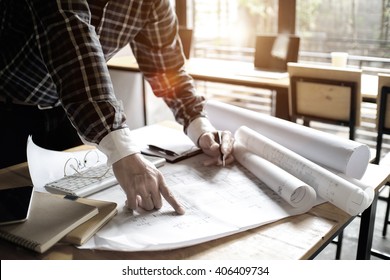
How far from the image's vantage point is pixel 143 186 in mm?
744

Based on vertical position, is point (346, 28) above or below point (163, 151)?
above

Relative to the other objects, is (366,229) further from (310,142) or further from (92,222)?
(92,222)

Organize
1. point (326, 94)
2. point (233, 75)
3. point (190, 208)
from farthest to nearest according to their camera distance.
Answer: point (233, 75)
point (326, 94)
point (190, 208)

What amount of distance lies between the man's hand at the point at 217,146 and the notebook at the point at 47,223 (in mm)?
383

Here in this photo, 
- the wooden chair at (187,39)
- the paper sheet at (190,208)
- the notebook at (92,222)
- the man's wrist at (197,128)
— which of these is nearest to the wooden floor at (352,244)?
the man's wrist at (197,128)

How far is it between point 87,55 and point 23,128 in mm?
482

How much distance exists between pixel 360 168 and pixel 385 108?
52.1 inches

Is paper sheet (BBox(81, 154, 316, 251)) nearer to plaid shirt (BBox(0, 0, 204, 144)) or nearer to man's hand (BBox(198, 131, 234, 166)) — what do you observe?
man's hand (BBox(198, 131, 234, 166))

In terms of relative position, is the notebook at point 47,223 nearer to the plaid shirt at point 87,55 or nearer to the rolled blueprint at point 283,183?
the plaid shirt at point 87,55

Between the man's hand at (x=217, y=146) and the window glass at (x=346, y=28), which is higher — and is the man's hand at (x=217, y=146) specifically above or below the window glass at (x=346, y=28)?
below

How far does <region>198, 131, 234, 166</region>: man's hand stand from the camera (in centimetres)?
101

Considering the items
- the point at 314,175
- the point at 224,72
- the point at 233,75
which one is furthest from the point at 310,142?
the point at 224,72

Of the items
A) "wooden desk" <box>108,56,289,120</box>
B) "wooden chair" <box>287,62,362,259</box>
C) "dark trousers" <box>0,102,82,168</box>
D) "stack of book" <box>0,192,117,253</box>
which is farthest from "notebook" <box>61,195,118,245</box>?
"wooden desk" <box>108,56,289,120</box>

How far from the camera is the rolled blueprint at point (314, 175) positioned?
0.75 m
